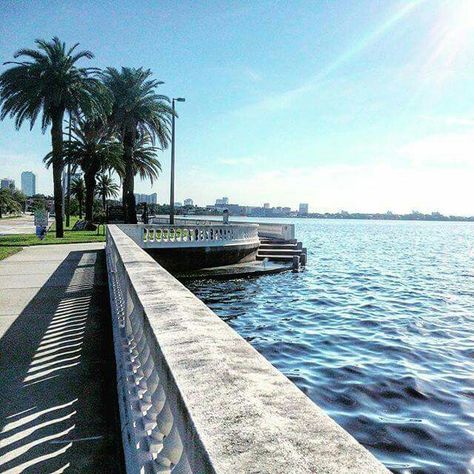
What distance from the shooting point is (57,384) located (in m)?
4.52

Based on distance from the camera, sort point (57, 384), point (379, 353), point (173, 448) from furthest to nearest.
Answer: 1. point (379, 353)
2. point (57, 384)
3. point (173, 448)

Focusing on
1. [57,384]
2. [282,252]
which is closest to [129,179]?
[282,252]

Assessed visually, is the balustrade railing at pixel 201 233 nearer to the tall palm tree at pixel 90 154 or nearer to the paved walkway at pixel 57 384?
the paved walkway at pixel 57 384

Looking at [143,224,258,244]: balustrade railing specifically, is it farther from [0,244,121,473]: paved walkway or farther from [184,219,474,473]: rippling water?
[0,244,121,473]: paved walkway

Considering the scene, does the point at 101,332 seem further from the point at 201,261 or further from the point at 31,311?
the point at 201,261

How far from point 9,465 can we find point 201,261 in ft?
60.5

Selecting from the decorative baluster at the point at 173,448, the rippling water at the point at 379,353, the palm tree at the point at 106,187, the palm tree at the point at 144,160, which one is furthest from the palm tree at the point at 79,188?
the decorative baluster at the point at 173,448

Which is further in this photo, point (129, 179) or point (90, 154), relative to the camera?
point (90, 154)

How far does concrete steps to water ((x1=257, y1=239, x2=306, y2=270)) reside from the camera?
1044 inches

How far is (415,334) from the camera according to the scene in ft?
37.0

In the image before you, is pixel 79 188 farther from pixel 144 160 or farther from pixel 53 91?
pixel 53 91

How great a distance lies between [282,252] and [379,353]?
19108 mm

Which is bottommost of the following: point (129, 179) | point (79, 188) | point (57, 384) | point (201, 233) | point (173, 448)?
point (57, 384)

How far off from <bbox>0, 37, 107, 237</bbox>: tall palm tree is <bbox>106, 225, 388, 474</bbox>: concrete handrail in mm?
28751
